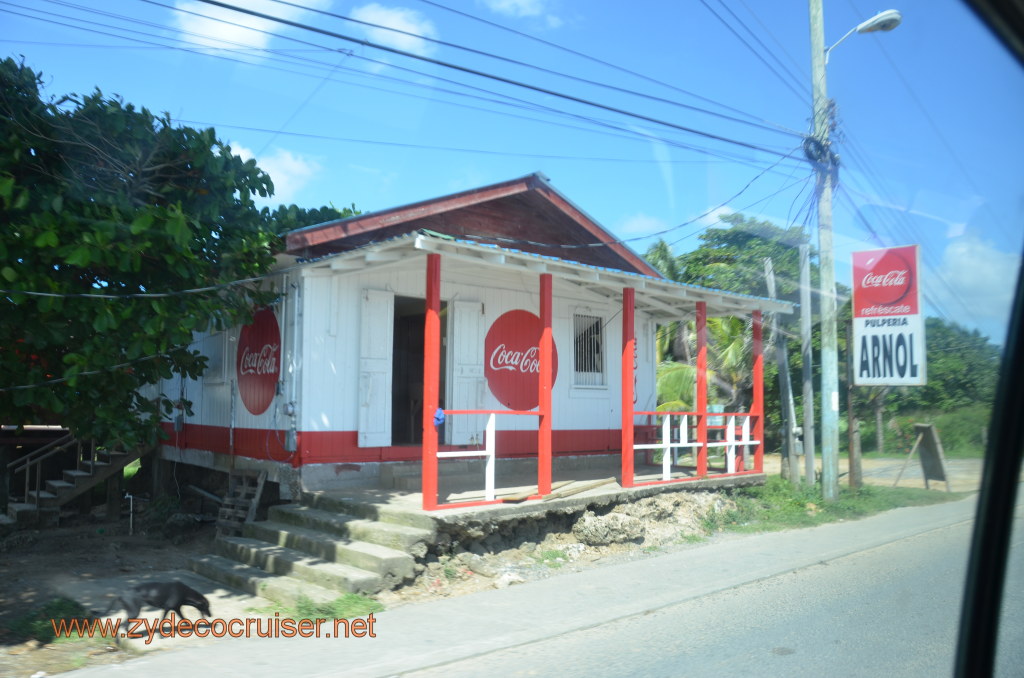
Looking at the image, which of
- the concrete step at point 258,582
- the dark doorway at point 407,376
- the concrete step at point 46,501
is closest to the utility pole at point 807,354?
the dark doorway at point 407,376

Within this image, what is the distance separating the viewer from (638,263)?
13961mm

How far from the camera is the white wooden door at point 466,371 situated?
37.1ft

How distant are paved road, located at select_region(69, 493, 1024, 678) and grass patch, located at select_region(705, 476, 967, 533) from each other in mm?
2481

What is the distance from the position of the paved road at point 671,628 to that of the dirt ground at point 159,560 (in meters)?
0.38

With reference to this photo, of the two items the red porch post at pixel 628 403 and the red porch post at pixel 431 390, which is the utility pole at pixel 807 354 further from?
the red porch post at pixel 431 390

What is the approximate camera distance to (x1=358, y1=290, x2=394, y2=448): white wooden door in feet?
34.6

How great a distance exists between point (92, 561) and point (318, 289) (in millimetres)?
4656

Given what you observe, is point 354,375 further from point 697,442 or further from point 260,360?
point 697,442

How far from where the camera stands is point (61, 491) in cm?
1270

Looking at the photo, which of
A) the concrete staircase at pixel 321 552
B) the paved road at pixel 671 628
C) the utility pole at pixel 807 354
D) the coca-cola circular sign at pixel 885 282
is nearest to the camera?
the coca-cola circular sign at pixel 885 282

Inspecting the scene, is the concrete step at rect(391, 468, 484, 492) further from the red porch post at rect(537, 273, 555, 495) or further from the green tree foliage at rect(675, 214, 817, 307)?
the green tree foliage at rect(675, 214, 817, 307)

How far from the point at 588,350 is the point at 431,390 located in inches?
207

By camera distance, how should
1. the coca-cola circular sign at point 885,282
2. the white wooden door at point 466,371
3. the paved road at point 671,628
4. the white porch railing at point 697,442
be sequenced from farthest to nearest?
the white porch railing at point 697,442, the white wooden door at point 466,371, the paved road at point 671,628, the coca-cola circular sign at point 885,282

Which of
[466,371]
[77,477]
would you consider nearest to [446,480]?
[466,371]
